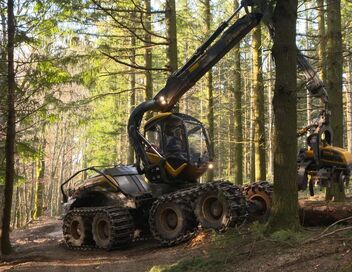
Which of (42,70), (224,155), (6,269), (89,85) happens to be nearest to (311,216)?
(6,269)

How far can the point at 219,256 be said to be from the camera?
632cm

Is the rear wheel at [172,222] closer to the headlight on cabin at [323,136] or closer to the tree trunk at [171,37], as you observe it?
the headlight on cabin at [323,136]

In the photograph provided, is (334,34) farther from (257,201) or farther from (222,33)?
(257,201)

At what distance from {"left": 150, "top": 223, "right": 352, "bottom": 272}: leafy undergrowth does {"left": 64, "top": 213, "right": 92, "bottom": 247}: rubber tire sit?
204 inches

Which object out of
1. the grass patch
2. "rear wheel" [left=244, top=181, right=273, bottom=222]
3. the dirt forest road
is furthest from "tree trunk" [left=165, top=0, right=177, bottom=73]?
the grass patch

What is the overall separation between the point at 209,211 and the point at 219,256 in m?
2.85

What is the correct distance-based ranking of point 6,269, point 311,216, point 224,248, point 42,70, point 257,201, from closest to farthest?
point 224,248, point 311,216, point 6,269, point 257,201, point 42,70

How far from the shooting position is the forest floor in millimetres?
5043

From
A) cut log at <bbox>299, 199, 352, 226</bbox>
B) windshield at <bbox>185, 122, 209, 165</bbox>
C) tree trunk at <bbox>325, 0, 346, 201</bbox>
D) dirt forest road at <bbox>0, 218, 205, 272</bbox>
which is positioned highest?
tree trunk at <bbox>325, 0, 346, 201</bbox>

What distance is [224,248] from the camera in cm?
679

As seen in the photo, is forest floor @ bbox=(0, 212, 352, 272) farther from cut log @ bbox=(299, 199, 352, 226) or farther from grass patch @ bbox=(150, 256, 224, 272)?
cut log @ bbox=(299, 199, 352, 226)

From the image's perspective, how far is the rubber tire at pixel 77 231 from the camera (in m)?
11.4

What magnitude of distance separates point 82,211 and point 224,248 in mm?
5517

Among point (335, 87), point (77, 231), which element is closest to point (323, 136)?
point (335, 87)
